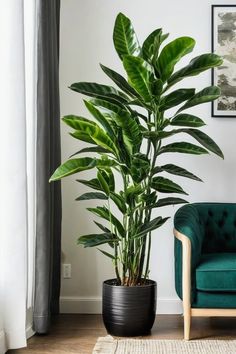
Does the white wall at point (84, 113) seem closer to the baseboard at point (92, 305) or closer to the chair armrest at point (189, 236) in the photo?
the baseboard at point (92, 305)

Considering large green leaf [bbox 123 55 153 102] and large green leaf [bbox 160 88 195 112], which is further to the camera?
large green leaf [bbox 160 88 195 112]

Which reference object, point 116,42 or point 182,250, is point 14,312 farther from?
point 116,42

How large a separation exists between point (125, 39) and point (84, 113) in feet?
3.08

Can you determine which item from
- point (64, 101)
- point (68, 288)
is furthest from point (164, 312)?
point (64, 101)

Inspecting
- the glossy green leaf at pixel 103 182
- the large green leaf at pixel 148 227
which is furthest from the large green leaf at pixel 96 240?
the glossy green leaf at pixel 103 182

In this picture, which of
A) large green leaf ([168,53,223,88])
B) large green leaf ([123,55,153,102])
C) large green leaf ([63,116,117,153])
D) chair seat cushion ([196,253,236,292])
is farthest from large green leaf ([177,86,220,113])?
chair seat cushion ([196,253,236,292])

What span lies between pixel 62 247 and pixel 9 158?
4.61 feet

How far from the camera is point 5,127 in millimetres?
2885

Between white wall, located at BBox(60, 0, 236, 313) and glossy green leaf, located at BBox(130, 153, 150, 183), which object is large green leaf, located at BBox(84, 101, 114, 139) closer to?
glossy green leaf, located at BBox(130, 153, 150, 183)

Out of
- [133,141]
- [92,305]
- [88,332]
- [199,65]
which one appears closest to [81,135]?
[133,141]

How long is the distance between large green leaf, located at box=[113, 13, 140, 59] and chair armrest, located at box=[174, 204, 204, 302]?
110cm

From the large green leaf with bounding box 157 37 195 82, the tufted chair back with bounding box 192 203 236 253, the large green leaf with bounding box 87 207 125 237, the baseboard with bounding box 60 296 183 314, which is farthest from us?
the baseboard with bounding box 60 296 183 314

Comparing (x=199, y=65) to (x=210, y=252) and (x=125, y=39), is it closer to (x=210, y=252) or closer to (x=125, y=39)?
(x=125, y=39)

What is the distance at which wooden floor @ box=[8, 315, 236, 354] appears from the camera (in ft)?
10.4
